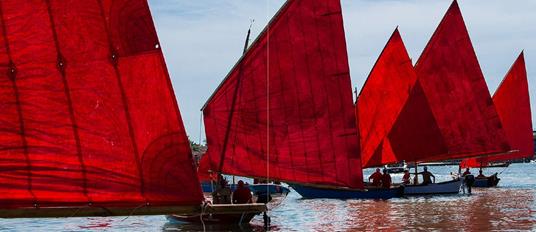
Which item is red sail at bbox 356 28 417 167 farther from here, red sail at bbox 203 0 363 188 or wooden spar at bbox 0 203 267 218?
wooden spar at bbox 0 203 267 218

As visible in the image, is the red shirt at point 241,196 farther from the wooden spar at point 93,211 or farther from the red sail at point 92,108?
the red sail at point 92,108

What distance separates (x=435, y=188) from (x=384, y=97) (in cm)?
781

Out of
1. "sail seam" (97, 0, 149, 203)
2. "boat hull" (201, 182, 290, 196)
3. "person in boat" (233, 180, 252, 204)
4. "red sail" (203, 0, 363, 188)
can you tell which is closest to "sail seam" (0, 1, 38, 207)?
"sail seam" (97, 0, 149, 203)

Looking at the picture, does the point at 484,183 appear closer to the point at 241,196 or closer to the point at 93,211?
the point at 241,196

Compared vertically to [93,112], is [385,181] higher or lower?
higher

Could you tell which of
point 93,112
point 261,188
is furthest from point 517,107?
point 93,112

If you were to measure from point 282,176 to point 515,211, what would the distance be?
1696cm

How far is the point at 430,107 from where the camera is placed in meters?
75.4

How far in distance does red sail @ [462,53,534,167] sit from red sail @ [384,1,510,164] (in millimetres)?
Answer: 15845

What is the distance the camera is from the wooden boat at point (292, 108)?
44969 millimetres

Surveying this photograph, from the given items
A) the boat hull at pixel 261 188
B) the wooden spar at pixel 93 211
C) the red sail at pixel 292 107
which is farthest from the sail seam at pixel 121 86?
the boat hull at pixel 261 188

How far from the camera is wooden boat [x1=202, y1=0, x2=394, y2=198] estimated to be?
4497 cm

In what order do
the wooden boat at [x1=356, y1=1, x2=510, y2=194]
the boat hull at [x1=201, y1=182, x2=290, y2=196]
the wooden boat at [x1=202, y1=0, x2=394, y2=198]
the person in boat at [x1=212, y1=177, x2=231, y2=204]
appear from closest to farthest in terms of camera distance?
the person in boat at [x1=212, y1=177, x2=231, y2=204], the wooden boat at [x1=202, y1=0, x2=394, y2=198], the wooden boat at [x1=356, y1=1, x2=510, y2=194], the boat hull at [x1=201, y1=182, x2=290, y2=196]

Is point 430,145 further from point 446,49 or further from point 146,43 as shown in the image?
point 146,43
